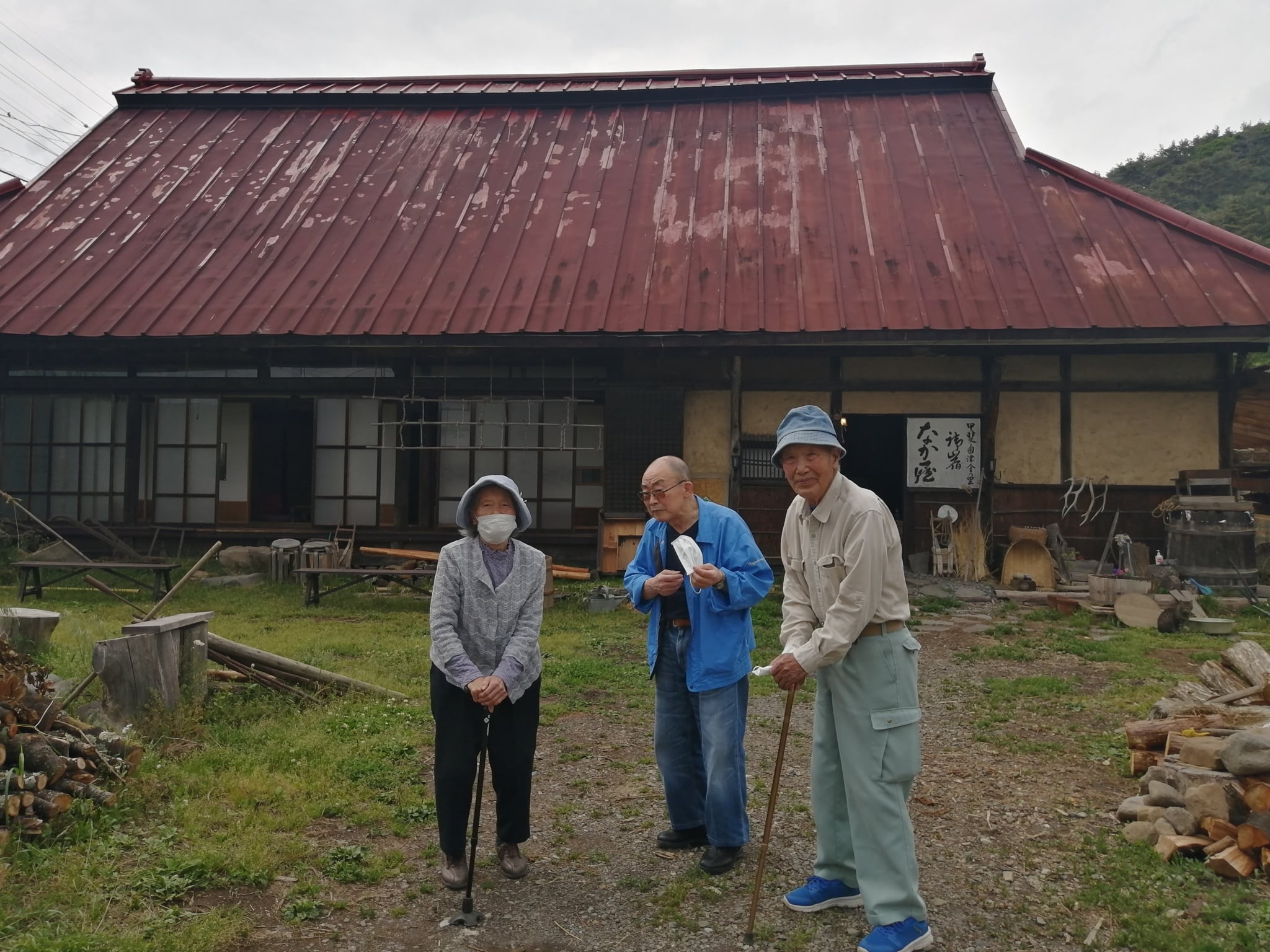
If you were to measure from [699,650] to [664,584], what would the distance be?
295mm

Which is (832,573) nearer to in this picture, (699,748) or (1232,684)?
(699,748)

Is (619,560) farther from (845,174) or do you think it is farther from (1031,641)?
(845,174)

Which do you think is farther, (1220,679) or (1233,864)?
(1220,679)

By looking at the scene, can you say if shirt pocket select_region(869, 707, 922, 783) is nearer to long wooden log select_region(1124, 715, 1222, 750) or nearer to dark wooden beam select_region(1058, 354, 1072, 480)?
long wooden log select_region(1124, 715, 1222, 750)

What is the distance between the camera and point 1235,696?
4793mm

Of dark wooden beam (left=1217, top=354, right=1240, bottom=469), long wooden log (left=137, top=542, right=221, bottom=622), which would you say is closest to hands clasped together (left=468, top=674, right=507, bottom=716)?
long wooden log (left=137, top=542, right=221, bottom=622)

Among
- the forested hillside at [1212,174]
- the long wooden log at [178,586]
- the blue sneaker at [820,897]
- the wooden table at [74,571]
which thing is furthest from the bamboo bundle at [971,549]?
the forested hillside at [1212,174]

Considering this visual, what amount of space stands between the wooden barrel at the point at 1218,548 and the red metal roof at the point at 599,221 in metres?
1.93

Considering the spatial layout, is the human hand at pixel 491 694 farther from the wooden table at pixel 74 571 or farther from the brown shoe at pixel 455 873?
the wooden table at pixel 74 571

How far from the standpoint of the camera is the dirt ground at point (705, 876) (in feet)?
10.0

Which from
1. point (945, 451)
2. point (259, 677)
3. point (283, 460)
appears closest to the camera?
point (259, 677)

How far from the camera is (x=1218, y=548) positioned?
354 inches

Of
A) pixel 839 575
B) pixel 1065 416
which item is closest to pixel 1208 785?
pixel 839 575

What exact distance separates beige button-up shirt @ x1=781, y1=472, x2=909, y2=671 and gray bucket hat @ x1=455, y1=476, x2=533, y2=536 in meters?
1.04
